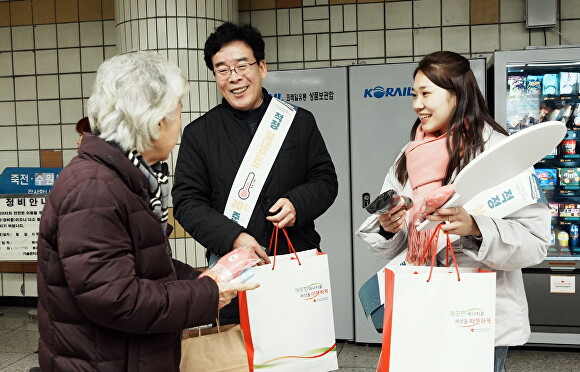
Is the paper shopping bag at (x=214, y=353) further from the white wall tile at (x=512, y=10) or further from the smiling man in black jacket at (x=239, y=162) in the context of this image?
the white wall tile at (x=512, y=10)

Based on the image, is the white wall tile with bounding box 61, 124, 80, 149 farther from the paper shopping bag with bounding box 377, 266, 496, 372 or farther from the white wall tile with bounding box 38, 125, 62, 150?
the paper shopping bag with bounding box 377, 266, 496, 372

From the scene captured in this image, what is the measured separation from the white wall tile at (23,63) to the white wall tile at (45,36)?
0.12m

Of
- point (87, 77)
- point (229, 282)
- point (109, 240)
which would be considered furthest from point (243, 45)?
point (87, 77)

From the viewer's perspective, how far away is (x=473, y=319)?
156 cm

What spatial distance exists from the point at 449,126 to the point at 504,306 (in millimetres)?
542

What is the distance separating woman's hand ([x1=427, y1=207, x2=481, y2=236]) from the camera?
157 centimetres

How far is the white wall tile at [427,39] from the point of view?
456cm

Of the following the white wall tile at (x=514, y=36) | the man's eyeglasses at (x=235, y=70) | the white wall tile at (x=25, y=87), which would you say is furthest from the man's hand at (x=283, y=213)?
the white wall tile at (x=25, y=87)

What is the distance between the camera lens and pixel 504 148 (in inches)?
55.2

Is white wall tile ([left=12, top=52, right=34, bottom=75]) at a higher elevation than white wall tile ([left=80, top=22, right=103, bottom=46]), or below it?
below

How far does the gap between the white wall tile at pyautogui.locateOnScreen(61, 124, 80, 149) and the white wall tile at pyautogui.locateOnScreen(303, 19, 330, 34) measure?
2.16 meters

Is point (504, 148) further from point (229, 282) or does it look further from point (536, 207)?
point (229, 282)

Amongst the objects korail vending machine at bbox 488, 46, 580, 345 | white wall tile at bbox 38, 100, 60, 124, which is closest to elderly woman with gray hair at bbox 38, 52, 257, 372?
korail vending machine at bbox 488, 46, 580, 345

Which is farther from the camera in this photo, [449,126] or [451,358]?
[449,126]
